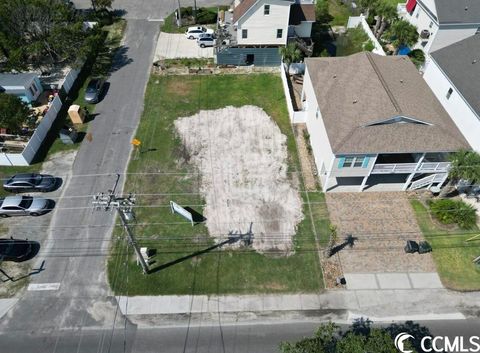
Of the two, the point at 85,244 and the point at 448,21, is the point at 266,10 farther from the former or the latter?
the point at 85,244

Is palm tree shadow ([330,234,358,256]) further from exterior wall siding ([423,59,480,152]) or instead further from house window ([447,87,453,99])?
house window ([447,87,453,99])

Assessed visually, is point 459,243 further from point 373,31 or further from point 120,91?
point 120,91

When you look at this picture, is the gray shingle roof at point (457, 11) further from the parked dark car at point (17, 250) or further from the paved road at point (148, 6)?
the parked dark car at point (17, 250)

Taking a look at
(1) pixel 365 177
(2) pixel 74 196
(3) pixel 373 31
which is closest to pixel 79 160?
(2) pixel 74 196

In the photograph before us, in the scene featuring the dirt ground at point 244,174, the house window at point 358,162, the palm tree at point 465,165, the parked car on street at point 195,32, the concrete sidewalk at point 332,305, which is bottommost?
the concrete sidewalk at point 332,305

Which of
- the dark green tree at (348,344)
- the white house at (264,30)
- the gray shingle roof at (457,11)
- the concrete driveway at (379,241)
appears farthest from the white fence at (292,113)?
the dark green tree at (348,344)
